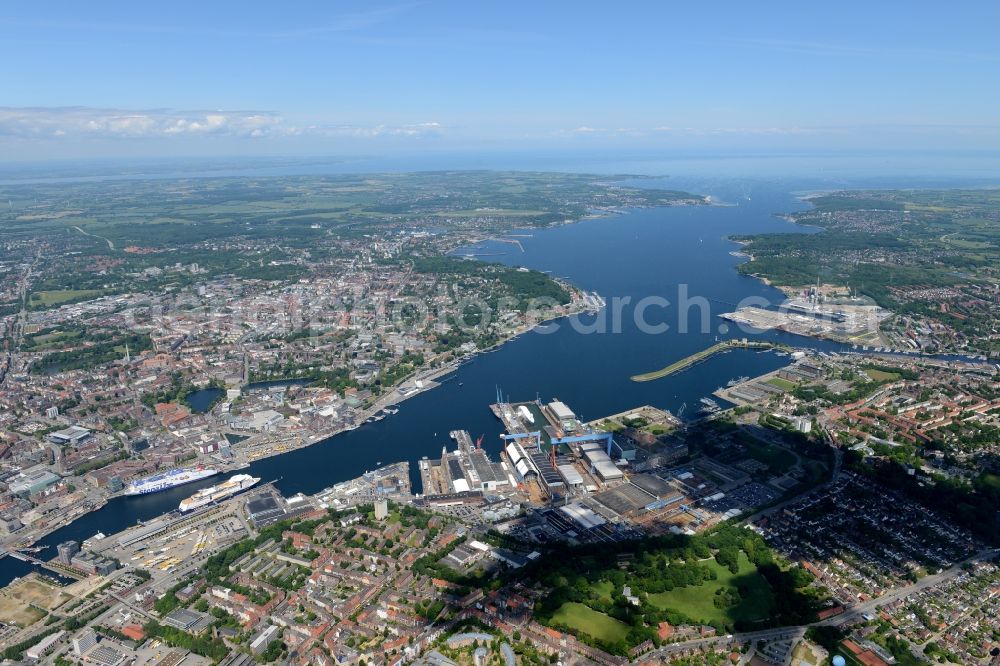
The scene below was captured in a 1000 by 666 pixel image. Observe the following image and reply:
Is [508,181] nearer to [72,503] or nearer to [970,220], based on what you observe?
[970,220]

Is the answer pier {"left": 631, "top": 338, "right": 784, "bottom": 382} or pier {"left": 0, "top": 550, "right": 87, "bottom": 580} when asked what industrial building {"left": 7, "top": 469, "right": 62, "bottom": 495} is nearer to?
pier {"left": 0, "top": 550, "right": 87, "bottom": 580}

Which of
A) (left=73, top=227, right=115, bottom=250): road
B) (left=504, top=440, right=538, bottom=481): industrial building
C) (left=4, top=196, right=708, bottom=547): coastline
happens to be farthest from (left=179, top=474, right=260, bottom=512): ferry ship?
(left=73, top=227, right=115, bottom=250): road

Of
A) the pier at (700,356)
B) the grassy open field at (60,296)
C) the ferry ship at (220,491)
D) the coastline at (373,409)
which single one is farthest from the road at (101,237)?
the pier at (700,356)

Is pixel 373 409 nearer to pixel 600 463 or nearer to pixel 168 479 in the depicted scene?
pixel 168 479

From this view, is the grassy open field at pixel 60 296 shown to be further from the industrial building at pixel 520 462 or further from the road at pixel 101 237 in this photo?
the industrial building at pixel 520 462

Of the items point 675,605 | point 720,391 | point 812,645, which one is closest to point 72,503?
point 675,605

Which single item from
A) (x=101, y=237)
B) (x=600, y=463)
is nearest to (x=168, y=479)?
(x=600, y=463)
